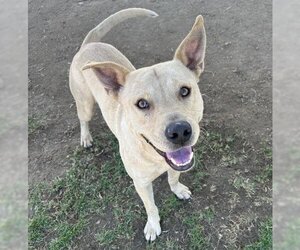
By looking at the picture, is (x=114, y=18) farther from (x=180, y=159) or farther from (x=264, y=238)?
(x=264, y=238)

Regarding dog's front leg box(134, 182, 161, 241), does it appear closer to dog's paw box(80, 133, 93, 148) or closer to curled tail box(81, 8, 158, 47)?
dog's paw box(80, 133, 93, 148)

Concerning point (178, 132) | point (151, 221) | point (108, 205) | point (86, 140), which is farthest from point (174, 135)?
point (86, 140)

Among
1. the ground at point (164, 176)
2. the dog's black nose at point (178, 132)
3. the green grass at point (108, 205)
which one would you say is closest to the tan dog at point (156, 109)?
the dog's black nose at point (178, 132)

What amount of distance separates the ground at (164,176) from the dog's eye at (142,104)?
4.75 ft

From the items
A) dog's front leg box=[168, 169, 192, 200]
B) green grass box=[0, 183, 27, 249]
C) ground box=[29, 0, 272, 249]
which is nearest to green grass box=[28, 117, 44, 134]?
ground box=[29, 0, 272, 249]

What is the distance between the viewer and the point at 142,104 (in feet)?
9.83

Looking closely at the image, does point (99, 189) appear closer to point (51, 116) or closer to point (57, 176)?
point (57, 176)

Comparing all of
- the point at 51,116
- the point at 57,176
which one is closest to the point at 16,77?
the point at 51,116

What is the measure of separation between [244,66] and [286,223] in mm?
2150

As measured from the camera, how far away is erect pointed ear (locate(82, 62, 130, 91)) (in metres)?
3.12

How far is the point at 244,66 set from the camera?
534cm

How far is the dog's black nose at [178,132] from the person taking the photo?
110 inches

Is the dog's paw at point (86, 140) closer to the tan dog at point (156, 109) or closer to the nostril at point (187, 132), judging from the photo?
the tan dog at point (156, 109)

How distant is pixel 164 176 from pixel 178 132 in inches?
64.1
